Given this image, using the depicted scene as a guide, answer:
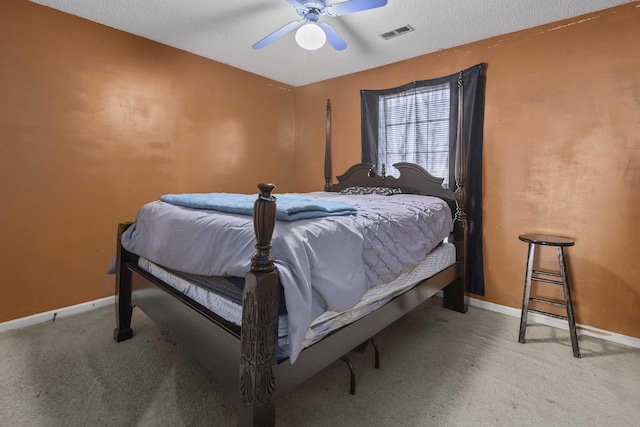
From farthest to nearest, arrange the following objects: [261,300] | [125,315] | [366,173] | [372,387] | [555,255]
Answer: [366,173], [555,255], [125,315], [372,387], [261,300]

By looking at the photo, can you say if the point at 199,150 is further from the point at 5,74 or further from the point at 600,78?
the point at 600,78

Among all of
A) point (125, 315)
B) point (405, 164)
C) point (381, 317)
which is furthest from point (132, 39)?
point (381, 317)

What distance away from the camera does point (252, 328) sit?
1.11m

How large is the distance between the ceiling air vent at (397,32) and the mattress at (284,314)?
1987 mm

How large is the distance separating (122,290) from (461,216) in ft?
9.19

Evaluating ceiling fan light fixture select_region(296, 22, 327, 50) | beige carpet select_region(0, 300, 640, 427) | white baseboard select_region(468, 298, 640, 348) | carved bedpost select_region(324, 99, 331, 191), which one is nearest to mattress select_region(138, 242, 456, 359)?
beige carpet select_region(0, 300, 640, 427)

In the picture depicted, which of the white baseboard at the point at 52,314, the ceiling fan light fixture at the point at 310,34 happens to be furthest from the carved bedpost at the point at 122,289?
the ceiling fan light fixture at the point at 310,34

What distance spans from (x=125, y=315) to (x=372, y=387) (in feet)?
5.74

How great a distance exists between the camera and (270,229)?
3.64 ft

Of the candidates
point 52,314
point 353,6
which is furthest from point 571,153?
point 52,314

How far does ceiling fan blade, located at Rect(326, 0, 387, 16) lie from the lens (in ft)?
6.13

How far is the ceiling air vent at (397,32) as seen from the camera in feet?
8.90

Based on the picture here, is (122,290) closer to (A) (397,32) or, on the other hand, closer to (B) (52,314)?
(B) (52,314)

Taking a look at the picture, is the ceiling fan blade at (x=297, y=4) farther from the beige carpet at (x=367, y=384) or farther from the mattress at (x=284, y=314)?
the beige carpet at (x=367, y=384)
